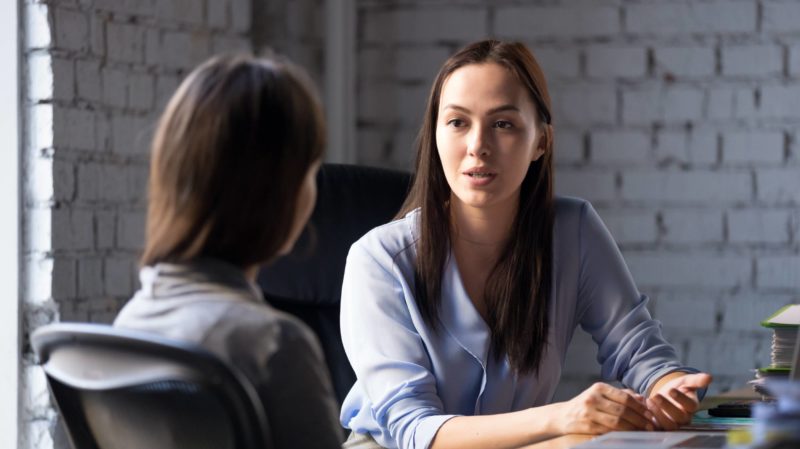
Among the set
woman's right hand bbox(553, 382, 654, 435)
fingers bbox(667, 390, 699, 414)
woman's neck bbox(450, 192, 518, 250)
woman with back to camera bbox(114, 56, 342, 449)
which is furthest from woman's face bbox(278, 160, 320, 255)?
woman's neck bbox(450, 192, 518, 250)

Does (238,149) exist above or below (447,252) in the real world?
above

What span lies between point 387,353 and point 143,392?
0.75 meters

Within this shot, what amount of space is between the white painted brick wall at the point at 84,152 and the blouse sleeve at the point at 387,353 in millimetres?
656

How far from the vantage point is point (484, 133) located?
1.73 metres

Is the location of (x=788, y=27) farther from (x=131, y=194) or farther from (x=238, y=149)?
(x=238, y=149)

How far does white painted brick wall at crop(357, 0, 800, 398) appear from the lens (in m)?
2.71

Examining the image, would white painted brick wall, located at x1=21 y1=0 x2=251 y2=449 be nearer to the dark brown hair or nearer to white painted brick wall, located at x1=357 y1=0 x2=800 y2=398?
the dark brown hair

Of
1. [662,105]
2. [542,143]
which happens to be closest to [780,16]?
[662,105]

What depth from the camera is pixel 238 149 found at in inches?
37.9

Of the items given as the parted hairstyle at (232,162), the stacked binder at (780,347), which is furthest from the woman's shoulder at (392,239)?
the parted hairstyle at (232,162)

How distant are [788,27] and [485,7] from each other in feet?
2.38

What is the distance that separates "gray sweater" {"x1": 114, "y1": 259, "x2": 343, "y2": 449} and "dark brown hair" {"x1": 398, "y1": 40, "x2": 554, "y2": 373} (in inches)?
29.8

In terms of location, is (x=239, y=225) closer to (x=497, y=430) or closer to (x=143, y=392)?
(x=143, y=392)
